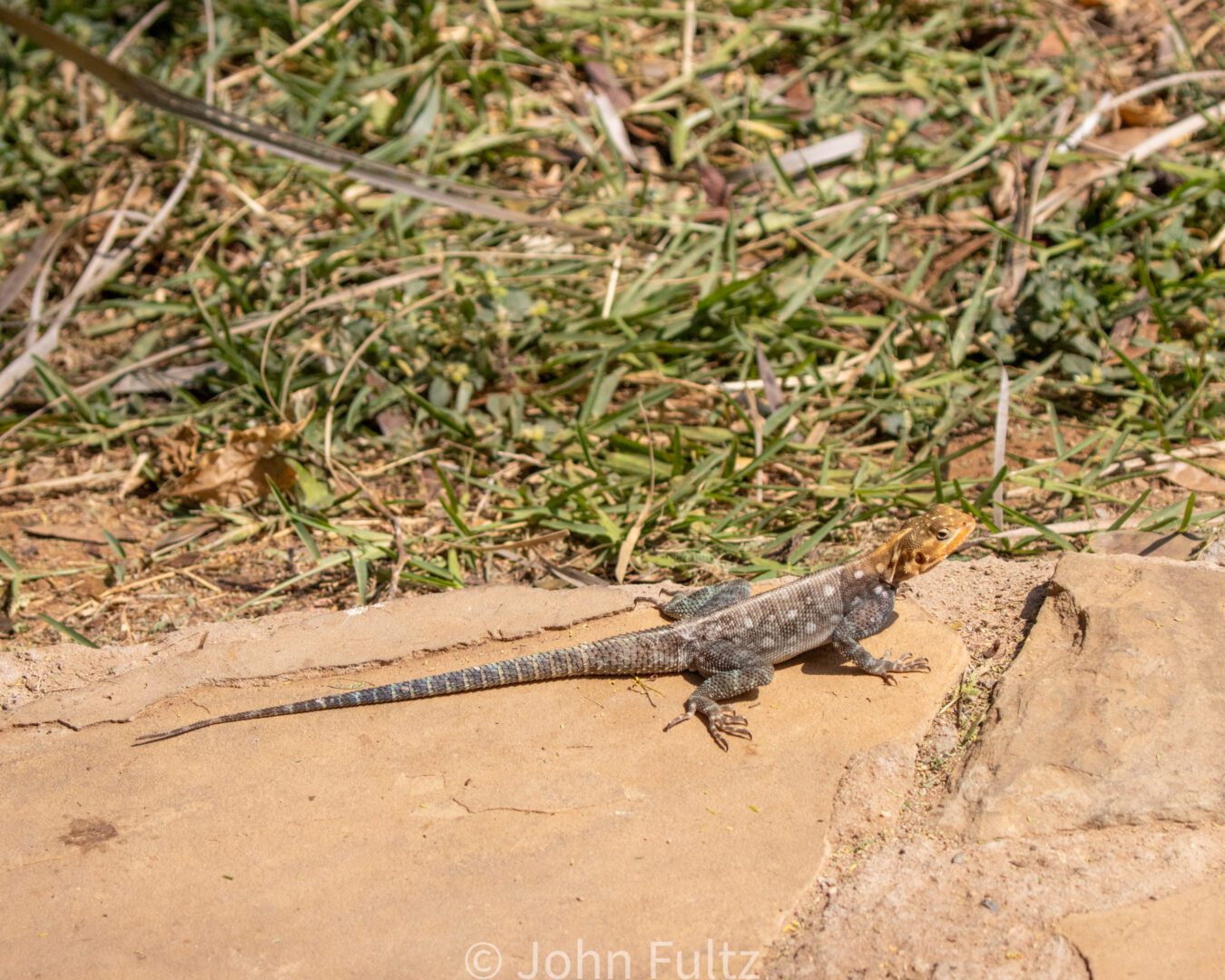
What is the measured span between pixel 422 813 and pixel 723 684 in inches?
44.8

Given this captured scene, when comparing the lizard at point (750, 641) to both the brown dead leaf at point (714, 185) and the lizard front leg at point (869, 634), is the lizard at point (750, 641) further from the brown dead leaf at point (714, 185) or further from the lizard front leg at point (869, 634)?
the brown dead leaf at point (714, 185)

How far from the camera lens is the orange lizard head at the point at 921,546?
4328 millimetres

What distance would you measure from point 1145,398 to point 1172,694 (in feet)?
8.63

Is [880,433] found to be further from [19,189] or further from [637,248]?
[19,189]

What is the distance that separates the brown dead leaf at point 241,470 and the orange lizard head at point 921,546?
9.79 ft

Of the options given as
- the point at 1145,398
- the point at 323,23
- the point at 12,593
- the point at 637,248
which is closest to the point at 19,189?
the point at 323,23

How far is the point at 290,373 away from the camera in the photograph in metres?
6.08

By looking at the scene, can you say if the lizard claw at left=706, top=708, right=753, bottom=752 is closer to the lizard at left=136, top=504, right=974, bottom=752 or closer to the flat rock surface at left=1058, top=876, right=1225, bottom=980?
the lizard at left=136, top=504, right=974, bottom=752

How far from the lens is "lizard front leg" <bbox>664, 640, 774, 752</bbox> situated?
3988mm

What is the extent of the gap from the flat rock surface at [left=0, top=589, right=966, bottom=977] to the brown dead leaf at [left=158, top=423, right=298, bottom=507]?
135 centimetres

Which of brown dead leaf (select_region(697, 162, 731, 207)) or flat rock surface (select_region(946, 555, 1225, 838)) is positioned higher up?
brown dead leaf (select_region(697, 162, 731, 207))

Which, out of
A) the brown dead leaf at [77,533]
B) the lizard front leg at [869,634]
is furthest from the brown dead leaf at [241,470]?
the lizard front leg at [869,634]

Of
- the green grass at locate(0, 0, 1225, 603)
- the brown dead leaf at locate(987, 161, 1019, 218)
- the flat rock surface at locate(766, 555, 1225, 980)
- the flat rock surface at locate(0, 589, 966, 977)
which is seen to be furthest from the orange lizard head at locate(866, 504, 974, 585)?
the brown dead leaf at locate(987, 161, 1019, 218)

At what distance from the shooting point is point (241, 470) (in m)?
5.75
